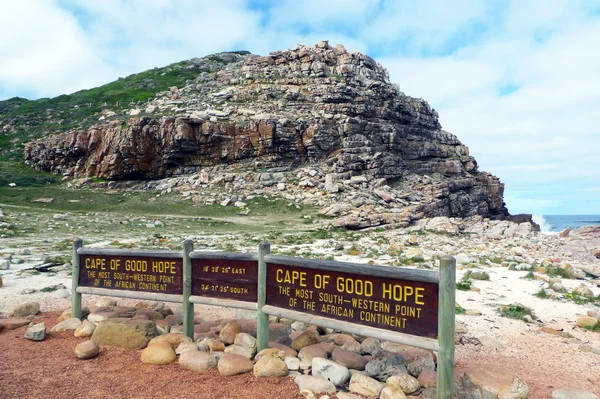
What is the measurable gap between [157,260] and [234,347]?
196 cm

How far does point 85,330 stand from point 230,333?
7.92ft

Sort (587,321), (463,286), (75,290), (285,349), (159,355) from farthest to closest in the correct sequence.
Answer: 1. (463,286)
2. (587,321)
3. (75,290)
4. (285,349)
5. (159,355)

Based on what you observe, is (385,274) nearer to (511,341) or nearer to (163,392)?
(163,392)

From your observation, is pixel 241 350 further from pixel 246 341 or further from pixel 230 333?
pixel 230 333

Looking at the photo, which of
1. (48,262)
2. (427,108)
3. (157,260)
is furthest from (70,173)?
(427,108)

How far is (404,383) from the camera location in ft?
13.9

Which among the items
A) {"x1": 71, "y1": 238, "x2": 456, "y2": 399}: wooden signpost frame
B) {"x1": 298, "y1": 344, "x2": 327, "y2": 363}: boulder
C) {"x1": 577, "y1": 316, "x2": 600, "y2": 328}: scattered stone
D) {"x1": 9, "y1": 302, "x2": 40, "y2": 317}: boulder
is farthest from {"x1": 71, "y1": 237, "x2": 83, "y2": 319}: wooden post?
{"x1": 577, "y1": 316, "x2": 600, "y2": 328}: scattered stone

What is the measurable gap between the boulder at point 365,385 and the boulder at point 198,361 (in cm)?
183

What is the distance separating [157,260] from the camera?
19.9 feet

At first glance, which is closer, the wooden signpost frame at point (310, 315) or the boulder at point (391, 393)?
the wooden signpost frame at point (310, 315)

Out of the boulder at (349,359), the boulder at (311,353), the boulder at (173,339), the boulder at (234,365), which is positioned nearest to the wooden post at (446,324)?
the boulder at (349,359)

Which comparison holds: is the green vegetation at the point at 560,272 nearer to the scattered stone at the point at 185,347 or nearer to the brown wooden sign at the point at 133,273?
the scattered stone at the point at 185,347

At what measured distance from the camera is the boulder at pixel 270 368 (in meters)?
4.57

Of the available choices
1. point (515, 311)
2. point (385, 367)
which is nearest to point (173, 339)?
point (385, 367)
